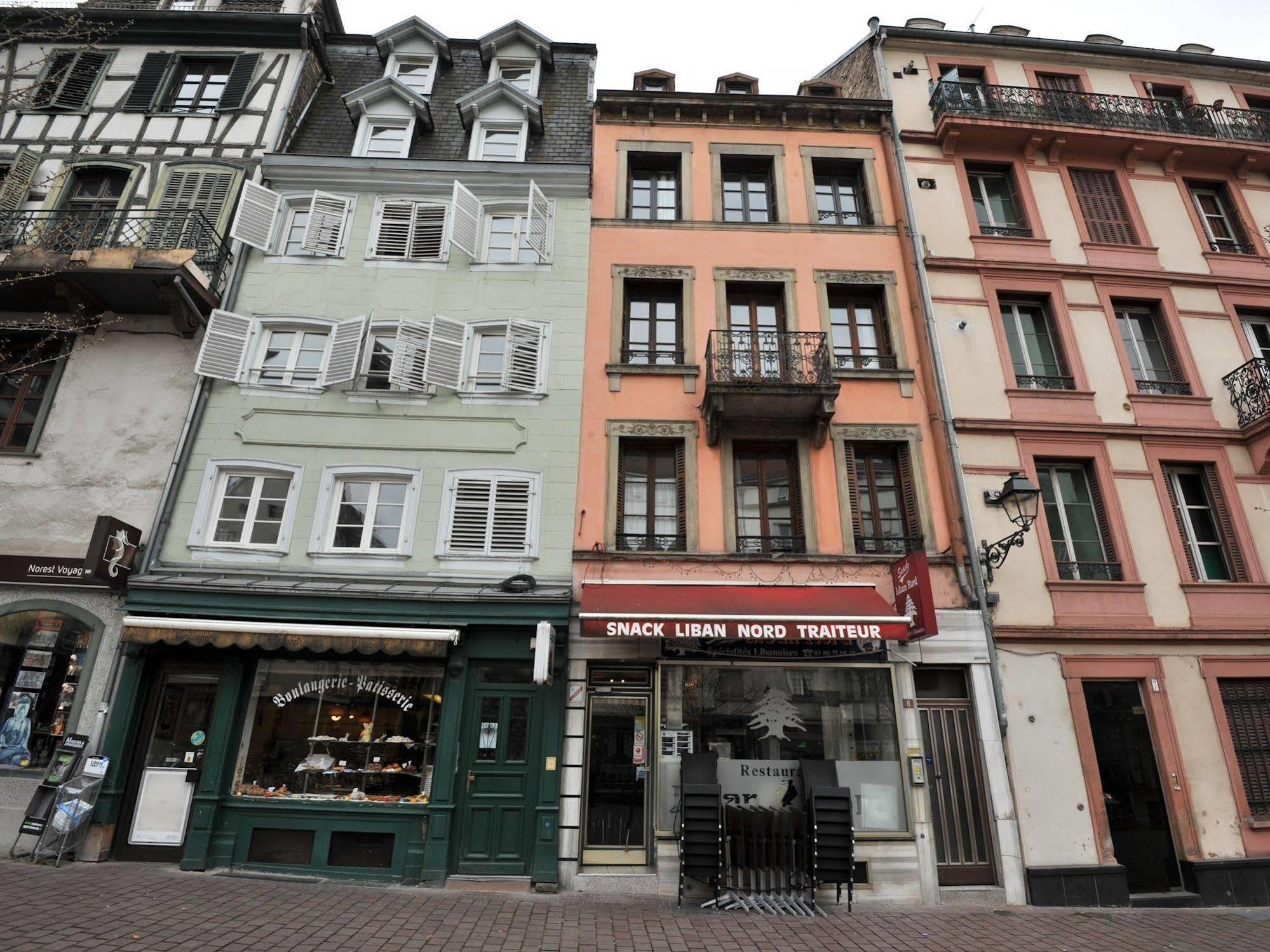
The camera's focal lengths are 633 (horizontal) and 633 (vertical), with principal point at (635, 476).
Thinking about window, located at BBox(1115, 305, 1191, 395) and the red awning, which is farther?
window, located at BBox(1115, 305, 1191, 395)

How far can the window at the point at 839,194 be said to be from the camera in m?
12.6

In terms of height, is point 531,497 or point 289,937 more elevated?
point 531,497

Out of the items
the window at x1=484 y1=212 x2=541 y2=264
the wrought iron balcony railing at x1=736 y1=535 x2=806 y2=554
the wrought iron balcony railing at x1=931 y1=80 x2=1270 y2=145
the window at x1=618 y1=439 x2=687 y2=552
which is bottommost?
the wrought iron balcony railing at x1=736 y1=535 x2=806 y2=554

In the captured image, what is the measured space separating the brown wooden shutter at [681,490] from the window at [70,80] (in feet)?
45.8

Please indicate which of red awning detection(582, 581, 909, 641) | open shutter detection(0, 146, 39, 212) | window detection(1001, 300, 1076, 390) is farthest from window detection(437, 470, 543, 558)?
open shutter detection(0, 146, 39, 212)

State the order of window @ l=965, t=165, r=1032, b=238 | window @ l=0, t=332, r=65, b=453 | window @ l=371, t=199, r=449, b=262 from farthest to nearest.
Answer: window @ l=965, t=165, r=1032, b=238
window @ l=371, t=199, r=449, b=262
window @ l=0, t=332, r=65, b=453

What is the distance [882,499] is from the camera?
10.6 metres

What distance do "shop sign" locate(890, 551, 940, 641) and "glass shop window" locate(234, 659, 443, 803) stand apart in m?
6.82

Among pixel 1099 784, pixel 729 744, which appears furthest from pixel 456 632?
pixel 1099 784

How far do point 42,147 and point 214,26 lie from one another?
4.28m

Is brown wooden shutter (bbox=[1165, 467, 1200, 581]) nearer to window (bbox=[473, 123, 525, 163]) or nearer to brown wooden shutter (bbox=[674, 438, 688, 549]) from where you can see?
brown wooden shutter (bbox=[674, 438, 688, 549])

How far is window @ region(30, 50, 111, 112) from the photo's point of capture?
1273cm

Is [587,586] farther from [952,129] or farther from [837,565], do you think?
[952,129]

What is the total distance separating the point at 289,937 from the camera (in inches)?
243
